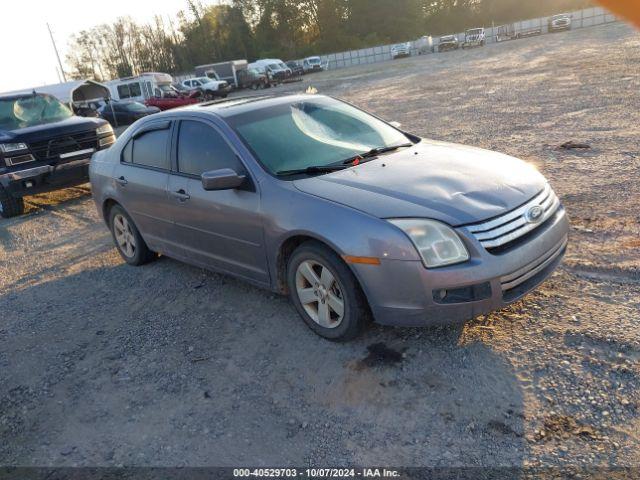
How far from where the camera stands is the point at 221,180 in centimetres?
401

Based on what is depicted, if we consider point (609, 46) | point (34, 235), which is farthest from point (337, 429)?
point (609, 46)

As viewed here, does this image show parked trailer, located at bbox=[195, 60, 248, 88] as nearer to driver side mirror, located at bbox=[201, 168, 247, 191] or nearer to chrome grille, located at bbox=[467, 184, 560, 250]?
driver side mirror, located at bbox=[201, 168, 247, 191]

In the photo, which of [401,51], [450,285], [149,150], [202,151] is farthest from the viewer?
[401,51]

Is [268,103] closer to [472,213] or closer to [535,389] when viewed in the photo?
[472,213]

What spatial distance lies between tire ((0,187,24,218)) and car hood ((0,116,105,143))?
0.92 meters

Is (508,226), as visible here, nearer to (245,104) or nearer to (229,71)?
(245,104)

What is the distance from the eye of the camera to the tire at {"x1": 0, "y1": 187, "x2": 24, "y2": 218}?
9.35 metres

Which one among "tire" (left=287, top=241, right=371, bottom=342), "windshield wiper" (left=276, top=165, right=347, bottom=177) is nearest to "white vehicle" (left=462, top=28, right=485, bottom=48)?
"windshield wiper" (left=276, top=165, right=347, bottom=177)

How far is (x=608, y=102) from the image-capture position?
1195cm

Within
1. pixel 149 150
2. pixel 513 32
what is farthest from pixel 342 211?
pixel 513 32

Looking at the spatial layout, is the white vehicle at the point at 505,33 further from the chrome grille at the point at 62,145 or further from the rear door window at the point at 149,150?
the rear door window at the point at 149,150

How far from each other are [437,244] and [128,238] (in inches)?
157

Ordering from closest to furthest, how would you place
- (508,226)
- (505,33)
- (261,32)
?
(508,226), (505,33), (261,32)

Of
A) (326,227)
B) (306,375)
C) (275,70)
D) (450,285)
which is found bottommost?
(306,375)
